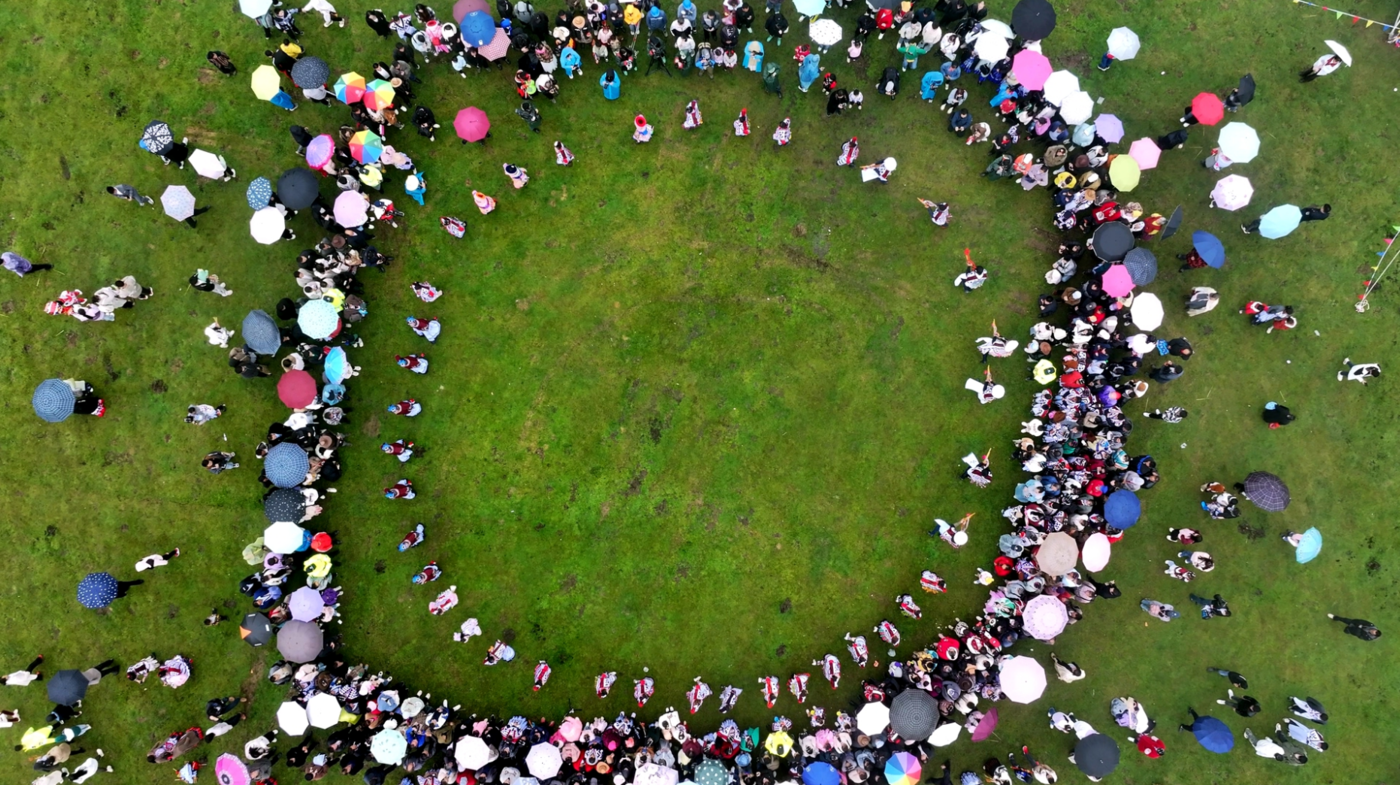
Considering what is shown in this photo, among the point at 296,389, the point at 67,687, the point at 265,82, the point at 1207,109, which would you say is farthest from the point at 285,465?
the point at 1207,109

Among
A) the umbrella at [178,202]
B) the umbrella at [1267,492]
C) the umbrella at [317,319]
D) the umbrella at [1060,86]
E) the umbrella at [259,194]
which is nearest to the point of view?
the umbrella at [317,319]

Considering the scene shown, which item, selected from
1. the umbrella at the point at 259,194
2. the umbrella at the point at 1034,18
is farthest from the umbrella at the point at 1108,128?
the umbrella at the point at 259,194

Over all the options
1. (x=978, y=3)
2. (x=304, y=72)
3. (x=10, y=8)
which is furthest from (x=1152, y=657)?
(x=10, y=8)

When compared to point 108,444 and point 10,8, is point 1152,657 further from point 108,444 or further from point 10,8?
point 10,8

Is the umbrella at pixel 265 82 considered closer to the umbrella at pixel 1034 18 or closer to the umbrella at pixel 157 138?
the umbrella at pixel 157 138

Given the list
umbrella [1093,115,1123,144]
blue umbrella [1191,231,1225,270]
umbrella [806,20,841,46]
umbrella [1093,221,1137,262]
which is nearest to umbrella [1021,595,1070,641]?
umbrella [1093,221,1137,262]

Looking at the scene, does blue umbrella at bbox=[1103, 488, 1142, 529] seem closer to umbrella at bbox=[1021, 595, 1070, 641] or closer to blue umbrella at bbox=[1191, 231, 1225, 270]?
umbrella at bbox=[1021, 595, 1070, 641]
